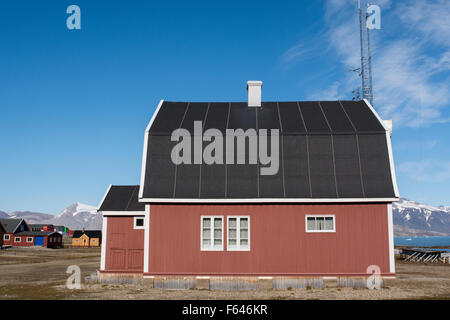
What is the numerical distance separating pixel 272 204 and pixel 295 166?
7.78ft

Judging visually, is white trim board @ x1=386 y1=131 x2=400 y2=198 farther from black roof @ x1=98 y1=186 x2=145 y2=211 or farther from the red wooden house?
black roof @ x1=98 y1=186 x2=145 y2=211

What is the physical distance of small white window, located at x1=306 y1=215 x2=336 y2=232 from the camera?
18938 millimetres

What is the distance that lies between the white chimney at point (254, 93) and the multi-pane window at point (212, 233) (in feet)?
27.9

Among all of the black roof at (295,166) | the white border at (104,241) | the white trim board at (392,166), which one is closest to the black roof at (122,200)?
the white border at (104,241)

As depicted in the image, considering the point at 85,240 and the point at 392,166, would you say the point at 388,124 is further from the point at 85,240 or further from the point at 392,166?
the point at 85,240

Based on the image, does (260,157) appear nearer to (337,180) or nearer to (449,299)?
(337,180)

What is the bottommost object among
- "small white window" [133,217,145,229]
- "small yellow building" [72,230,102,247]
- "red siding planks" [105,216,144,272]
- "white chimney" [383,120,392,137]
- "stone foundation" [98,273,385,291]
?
"small yellow building" [72,230,102,247]

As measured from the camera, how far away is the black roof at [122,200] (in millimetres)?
23016

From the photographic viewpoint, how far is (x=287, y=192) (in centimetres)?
1916

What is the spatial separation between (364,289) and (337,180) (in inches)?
197

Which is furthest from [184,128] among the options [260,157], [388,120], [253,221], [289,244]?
[388,120]

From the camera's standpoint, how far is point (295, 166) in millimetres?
20094

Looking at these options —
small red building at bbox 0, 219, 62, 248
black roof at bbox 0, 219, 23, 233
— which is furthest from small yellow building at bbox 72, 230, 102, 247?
black roof at bbox 0, 219, 23, 233

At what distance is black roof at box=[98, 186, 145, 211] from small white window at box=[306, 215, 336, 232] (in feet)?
30.5
